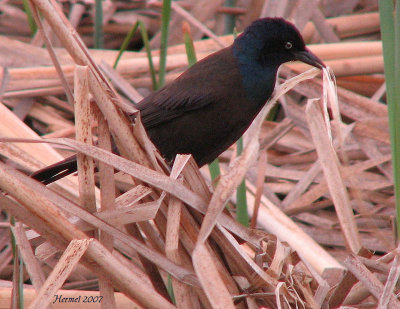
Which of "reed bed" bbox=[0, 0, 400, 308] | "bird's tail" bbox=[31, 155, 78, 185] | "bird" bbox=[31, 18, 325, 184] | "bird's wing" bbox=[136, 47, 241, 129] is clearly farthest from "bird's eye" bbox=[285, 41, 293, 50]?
"bird's tail" bbox=[31, 155, 78, 185]

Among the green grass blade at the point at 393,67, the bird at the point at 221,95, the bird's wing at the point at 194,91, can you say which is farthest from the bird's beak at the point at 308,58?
the green grass blade at the point at 393,67

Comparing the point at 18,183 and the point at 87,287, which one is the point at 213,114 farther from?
the point at 18,183

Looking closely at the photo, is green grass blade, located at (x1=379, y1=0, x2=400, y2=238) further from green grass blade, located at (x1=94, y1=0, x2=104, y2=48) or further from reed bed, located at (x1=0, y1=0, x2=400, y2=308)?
green grass blade, located at (x1=94, y1=0, x2=104, y2=48)

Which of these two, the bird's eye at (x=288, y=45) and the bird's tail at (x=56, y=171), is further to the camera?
the bird's eye at (x=288, y=45)

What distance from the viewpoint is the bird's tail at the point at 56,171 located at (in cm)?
208

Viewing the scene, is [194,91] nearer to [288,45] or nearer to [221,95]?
[221,95]

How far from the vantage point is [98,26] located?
3408 mm

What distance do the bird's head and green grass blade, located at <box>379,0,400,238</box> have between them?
96 centimetres

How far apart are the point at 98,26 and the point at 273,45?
3.61ft

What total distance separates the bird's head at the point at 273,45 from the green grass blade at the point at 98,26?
2.79ft

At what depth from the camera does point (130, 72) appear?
3.21 metres

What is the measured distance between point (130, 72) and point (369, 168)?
1138mm

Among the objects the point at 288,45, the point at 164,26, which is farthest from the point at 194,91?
the point at 288,45

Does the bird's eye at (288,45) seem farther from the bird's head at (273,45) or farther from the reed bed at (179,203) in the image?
the reed bed at (179,203)
